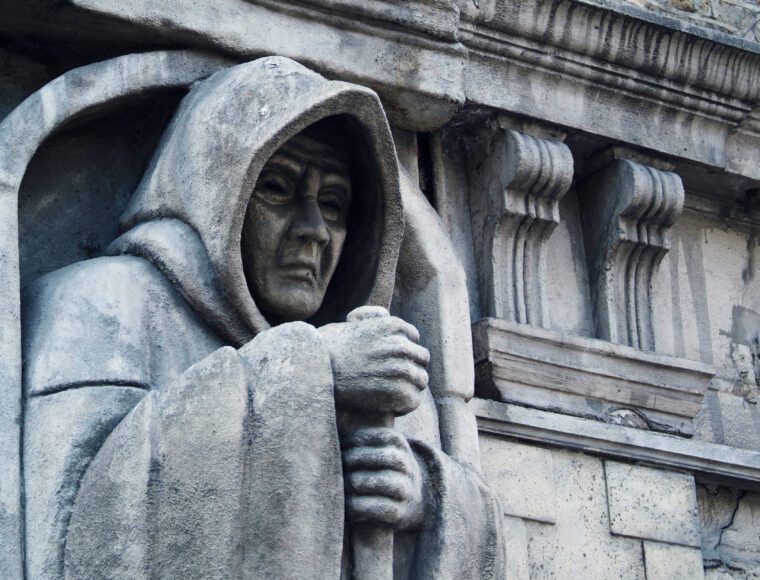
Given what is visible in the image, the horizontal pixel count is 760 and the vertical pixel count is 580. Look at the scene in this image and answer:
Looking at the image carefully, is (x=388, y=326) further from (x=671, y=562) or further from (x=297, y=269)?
(x=671, y=562)

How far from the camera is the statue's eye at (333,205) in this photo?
463 cm

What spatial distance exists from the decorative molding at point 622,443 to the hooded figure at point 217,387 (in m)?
0.44

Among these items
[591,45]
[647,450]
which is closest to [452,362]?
[647,450]

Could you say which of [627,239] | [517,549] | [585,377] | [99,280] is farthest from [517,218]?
[99,280]

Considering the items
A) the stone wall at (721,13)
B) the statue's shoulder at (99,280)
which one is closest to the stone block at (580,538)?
the statue's shoulder at (99,280)

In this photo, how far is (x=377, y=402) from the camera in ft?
13.2

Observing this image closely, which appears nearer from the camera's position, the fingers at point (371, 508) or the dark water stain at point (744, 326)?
the fingers at point (371, 508)

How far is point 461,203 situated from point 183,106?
1.08m

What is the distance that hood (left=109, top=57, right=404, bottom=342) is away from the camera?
14.1ft

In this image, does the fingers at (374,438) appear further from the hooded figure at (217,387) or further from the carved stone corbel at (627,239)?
the carved stone corbel at (627,239)

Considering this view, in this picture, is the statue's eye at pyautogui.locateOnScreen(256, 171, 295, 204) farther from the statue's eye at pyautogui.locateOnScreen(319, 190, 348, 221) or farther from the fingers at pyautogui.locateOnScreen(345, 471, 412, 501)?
the fingers at pyautogui.locateOnScreen(345, 471, 412, 501)

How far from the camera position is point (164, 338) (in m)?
4.26

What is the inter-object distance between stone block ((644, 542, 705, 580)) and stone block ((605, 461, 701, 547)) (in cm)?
2

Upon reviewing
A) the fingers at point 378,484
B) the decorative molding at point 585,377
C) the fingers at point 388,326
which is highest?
the decorative molding at point 585,377
